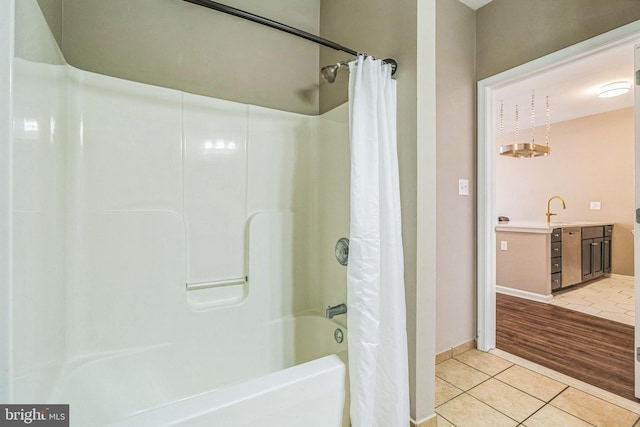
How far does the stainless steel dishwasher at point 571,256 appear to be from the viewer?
143 inches

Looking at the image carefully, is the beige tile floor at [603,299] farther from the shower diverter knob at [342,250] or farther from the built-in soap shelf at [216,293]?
the built-in soap shelf at [216,293]

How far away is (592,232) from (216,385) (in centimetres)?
542

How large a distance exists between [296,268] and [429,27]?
150cm

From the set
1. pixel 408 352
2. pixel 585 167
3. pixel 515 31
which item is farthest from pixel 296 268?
pixel 585 167

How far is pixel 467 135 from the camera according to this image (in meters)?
2.21

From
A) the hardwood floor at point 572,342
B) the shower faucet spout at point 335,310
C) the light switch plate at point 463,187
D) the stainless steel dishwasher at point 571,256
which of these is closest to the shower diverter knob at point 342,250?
the shower faucet spout at point 335,310

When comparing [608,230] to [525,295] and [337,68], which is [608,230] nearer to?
[525,295]

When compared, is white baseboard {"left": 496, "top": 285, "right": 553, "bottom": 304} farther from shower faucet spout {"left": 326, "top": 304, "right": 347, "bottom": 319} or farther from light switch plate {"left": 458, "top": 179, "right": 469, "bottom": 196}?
shower faucet spout {"left": 326, "top": 304, "right": 347, "bottom": 319}

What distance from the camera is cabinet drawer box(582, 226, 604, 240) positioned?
4.02 metres

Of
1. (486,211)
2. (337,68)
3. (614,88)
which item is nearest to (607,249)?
(614,88)

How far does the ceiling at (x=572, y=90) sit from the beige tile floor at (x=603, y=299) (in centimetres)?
251

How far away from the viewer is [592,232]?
417cm

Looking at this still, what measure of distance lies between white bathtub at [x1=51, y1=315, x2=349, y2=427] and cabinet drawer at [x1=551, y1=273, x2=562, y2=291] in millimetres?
3393

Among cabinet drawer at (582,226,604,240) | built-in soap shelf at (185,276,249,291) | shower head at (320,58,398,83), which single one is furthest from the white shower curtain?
cabinet drawer at (582,226,604,240)
